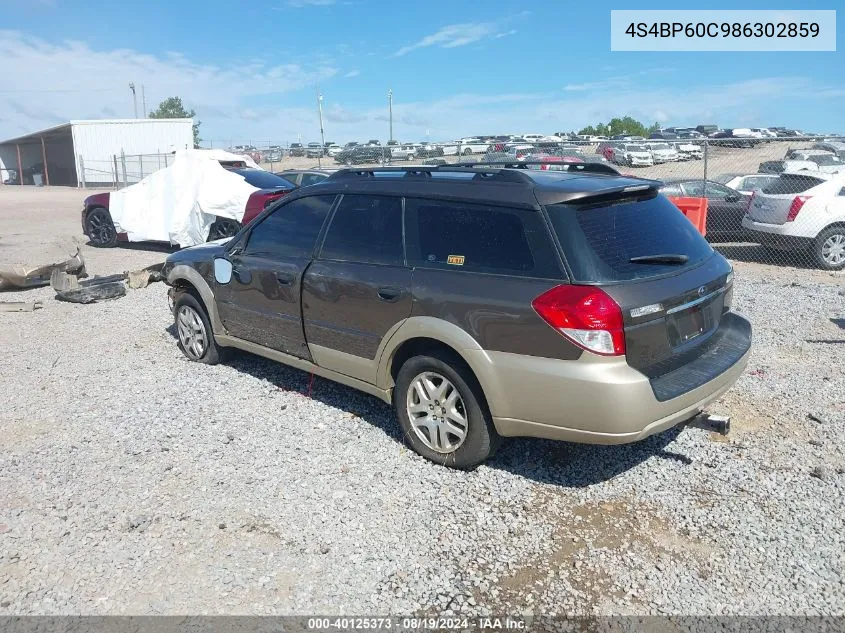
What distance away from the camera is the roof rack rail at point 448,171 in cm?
385

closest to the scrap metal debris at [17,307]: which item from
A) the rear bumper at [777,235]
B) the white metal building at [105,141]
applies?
the rear bumper at [777,235]

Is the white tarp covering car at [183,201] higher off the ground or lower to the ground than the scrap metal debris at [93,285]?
higher

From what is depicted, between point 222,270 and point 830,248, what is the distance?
30.7 ft

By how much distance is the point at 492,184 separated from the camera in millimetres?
3869

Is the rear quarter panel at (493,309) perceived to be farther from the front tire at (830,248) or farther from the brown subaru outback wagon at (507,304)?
the front tire at (830,248)

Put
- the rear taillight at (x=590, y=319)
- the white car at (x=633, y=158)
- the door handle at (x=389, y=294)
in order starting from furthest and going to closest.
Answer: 1. the white car at (x=633, y=158)
2. the door handle at (x=389, y=294)
3. the rear taillight at (x=590, y=319)

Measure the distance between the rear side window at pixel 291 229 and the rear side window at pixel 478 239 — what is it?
2.91 feet

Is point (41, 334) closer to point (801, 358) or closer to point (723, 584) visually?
point (723, 584)

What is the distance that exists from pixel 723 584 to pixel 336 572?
1768mm

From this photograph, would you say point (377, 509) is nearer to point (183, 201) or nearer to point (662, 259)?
point (662, 259)

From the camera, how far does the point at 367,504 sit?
3734 millimetres

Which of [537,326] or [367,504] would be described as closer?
[537,326]

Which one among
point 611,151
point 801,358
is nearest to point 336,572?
point 801,358

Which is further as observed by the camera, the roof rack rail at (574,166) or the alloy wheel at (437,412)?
the roof rack rail at (574,166)
